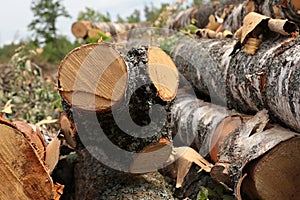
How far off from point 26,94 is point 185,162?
102 inches

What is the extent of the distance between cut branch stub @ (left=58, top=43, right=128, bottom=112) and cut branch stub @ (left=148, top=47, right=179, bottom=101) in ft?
0.62

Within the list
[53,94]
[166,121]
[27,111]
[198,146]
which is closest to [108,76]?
[166,121]

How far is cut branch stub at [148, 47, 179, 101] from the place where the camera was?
90.8 inches

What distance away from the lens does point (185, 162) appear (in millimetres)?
2717

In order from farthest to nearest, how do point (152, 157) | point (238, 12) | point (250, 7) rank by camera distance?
point (238, 12) → point (250, 7) → point (152, 157)

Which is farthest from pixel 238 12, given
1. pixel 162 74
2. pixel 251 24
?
pixel 162 74

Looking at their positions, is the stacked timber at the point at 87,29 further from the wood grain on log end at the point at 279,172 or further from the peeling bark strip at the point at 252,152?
the wood grain on log end at the point at 279,172

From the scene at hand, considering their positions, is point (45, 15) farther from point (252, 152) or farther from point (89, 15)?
point (252, 152)

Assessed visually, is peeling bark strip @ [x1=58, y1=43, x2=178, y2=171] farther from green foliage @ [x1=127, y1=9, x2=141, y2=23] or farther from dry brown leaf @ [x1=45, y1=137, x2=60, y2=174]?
green foliage @ [x1=127, y1=9, x2=141, y2=23]

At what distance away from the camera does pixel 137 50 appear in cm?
237

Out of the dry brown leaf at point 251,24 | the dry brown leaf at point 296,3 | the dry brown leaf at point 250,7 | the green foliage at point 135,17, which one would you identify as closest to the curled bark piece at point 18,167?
the dry brown leaf at point 251,24

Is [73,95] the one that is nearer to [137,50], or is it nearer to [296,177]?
[137,50]

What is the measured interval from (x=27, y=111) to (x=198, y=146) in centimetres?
191

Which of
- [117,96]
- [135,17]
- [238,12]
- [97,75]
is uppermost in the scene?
[97,75]
